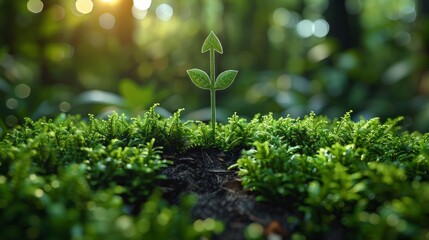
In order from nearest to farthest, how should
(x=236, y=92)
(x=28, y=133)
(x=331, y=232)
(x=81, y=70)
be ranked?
(x=331, y=232) → (x=28, y=133) → (x=81, y=70) → (x=236, y=92)

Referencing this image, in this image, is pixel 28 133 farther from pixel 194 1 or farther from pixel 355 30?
pixel 194 1

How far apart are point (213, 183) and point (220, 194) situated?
0.07 metres

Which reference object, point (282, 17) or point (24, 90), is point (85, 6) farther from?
point (282, 17)

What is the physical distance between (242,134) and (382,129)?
1.54 ft

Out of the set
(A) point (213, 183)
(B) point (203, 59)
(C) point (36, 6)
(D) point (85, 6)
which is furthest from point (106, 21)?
(A) point (213, 183)

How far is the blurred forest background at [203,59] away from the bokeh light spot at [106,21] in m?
0.01

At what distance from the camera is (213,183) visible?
123 cm

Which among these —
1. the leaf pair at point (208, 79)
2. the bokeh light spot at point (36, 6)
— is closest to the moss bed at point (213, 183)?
the leaf pair at point (208, 79)

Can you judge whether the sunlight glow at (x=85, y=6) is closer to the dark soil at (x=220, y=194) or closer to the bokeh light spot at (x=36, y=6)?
the bokeh light spot at (x=36, y=6)

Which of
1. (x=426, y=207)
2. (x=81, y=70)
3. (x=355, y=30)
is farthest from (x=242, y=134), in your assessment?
(x=355, y=30)

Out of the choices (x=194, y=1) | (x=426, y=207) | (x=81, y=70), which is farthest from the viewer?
(x=194, y=1)

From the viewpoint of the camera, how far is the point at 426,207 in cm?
86

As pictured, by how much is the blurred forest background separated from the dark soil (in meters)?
1.63

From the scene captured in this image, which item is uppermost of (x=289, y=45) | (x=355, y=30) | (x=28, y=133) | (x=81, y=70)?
(x=289, y=45)
